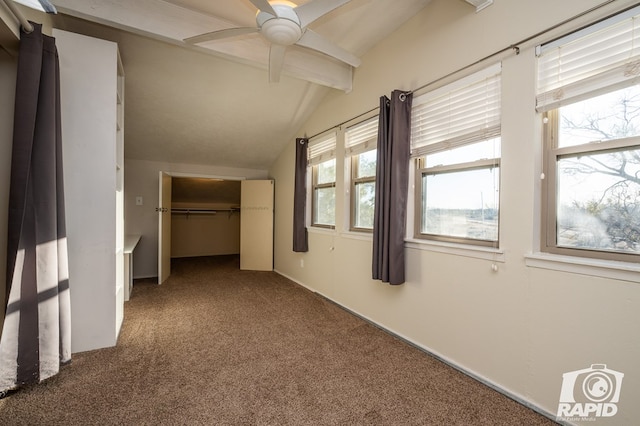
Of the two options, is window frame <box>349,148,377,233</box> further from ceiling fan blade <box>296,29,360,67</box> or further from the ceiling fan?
the ceiling fan

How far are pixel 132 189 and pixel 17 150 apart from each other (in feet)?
10.5

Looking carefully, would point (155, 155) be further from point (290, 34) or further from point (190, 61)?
point (290, 34)

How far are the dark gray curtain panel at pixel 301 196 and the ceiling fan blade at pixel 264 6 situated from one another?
2394mm

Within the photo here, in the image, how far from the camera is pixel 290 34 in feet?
6.34

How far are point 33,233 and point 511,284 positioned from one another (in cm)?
299

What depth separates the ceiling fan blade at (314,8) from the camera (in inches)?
68.0

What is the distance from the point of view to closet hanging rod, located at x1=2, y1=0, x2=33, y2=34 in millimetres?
1560

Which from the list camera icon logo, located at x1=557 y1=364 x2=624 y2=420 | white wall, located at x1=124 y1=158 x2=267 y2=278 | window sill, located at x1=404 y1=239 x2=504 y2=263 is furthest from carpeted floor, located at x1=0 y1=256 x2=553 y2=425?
white wall, located at x1=124 y1=158 x2=267 y2=278

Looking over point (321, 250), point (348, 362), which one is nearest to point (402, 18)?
point (321, 250)

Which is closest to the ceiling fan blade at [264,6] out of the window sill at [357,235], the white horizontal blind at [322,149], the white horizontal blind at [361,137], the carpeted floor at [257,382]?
the white horizontal blind at [361,137]

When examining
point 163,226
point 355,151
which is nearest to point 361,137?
point 355,151

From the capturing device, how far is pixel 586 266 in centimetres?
144

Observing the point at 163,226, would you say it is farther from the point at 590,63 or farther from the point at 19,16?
the point at 590,63

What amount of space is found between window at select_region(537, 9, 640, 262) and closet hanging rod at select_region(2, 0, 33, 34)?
3037mm
